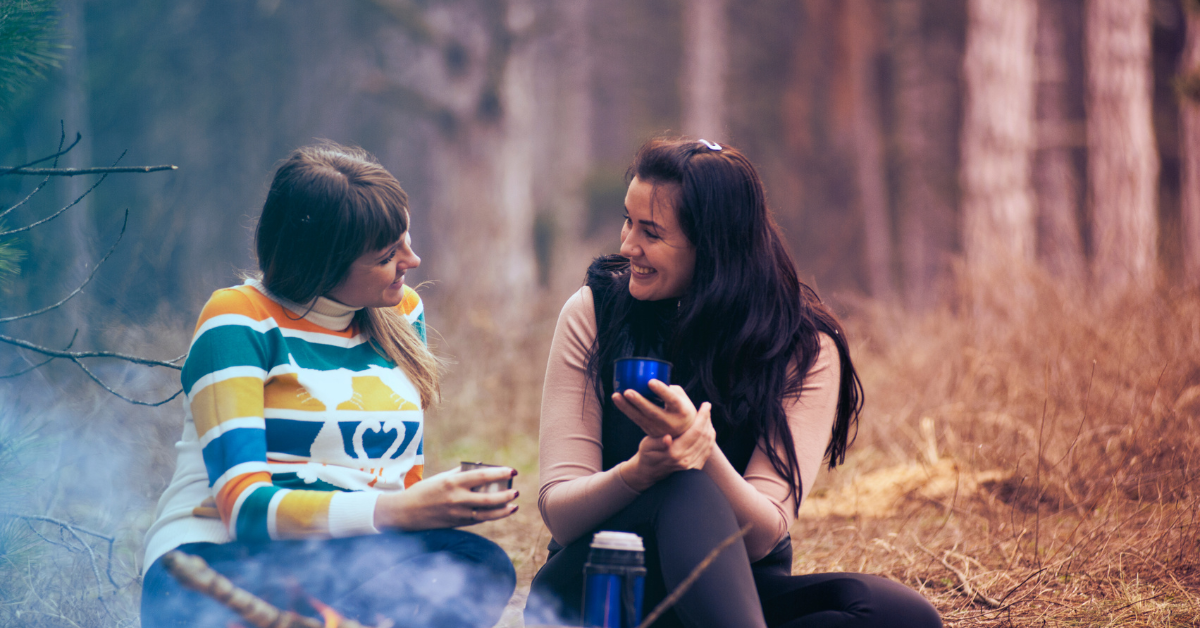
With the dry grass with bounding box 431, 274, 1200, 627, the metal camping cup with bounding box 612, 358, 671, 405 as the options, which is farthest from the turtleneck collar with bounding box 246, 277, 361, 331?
the dry grass with bounding box 431, 274, 1200, 627

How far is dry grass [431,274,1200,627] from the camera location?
95.5 inches

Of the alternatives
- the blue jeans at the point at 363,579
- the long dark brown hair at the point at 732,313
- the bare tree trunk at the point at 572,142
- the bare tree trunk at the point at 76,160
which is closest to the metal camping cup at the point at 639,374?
the long dark brown hair at the point at 732,313

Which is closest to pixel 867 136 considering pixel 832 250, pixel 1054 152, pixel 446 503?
pixel 832 250

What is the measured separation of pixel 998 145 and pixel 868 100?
232cm

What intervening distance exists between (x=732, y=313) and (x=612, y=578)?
0.70 m

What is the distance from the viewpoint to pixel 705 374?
6.22 feet

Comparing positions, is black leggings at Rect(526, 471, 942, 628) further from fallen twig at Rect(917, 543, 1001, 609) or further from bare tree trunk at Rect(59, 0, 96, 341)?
bare tree trunk at Rect(59, 0, 96, 341)

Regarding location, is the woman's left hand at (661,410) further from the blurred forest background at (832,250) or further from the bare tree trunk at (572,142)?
the bare tree trunk at (572,142)

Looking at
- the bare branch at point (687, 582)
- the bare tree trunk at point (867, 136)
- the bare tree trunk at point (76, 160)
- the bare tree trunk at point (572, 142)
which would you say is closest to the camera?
the bare branch at point (687, 582)

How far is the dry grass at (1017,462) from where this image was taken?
2.43 metres

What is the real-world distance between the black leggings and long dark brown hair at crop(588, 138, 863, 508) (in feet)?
0.74

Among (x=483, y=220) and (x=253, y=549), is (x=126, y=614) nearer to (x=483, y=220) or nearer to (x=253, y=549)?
(x=253, y=549)

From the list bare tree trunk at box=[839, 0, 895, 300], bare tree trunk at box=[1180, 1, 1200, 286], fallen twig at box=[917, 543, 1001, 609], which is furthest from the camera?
bare tree trunk at box=[839, 0, 895, 300]

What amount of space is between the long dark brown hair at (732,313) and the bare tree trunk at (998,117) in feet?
18.7
